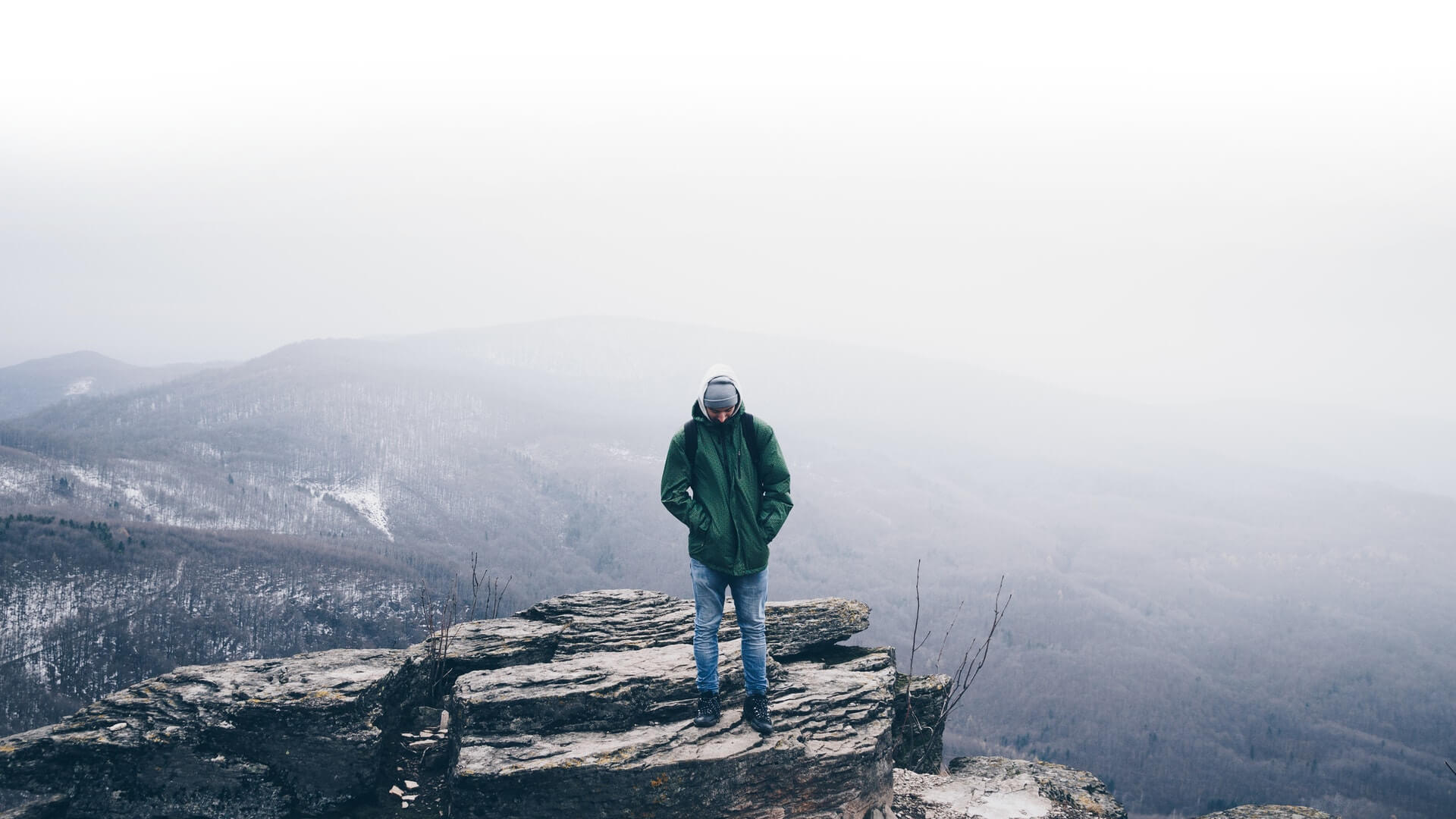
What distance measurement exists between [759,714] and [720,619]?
5.80 ft

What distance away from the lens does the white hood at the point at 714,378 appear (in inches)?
344

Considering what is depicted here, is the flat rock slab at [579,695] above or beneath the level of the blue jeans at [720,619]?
beneath

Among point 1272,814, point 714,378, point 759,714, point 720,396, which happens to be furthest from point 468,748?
point 1272,814

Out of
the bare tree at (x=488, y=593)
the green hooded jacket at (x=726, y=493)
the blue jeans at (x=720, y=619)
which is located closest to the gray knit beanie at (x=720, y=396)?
the green hooded jacket at (x=726, y=493)

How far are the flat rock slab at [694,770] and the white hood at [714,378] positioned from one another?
4729mm

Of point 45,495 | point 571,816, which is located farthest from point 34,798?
point 45,495

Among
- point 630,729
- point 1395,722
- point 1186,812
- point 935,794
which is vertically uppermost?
point 630,729

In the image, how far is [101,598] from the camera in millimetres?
121688

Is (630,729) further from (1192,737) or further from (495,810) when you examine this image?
(1192,737)

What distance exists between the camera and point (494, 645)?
42.1ft

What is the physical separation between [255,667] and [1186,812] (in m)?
174

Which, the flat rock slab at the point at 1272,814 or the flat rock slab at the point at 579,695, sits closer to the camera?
the flat rock slab at the point at 579,695

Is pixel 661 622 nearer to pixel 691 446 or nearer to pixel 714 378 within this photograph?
pixel 691 446

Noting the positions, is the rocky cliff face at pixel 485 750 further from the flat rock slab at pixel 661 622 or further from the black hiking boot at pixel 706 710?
the flat rock slab at pixel 661 622
